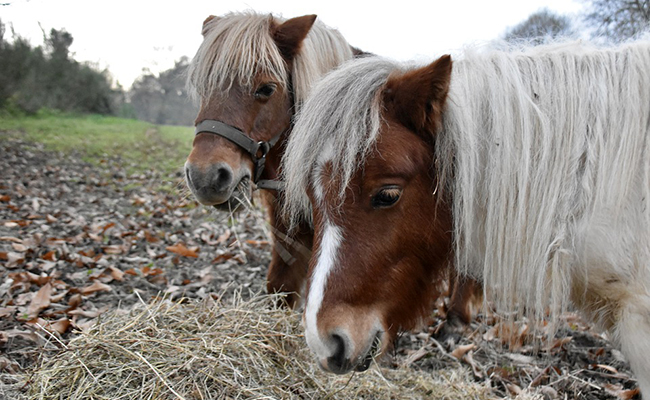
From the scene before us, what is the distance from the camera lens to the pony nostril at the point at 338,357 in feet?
5.46

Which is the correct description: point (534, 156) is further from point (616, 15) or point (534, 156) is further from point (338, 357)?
point (616, 15)

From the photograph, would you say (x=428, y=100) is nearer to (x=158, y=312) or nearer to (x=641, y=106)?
(x=641, y=106)

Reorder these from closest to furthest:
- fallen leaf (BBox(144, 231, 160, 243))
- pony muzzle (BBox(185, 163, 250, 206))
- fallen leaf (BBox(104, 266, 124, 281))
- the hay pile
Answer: the hay pile
pony muzzle (BBox(185, 163, 250, 206))
fallen leaf (BBox(104, 266, 124, 281))
fallen leaf (BBox(144, 231, 160, 243))

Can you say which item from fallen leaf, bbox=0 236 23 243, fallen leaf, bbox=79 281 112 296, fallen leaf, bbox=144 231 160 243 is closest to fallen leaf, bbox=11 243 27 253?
fallen leaf, bbox=0 236 23 243

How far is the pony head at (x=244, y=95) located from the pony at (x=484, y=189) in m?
1.01

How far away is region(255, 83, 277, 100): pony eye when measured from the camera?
117 inches

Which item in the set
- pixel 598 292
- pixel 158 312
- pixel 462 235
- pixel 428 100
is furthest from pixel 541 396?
pixel 158 312

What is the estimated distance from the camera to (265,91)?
299 cm

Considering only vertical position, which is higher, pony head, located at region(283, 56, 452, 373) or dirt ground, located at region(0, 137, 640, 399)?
pony head, located at region(283, 56, 452, 373)

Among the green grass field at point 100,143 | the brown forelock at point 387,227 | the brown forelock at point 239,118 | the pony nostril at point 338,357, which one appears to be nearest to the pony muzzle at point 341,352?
the pony nostril at point 338,357

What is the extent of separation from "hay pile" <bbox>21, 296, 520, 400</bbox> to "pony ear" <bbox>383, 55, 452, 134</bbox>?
1.28m

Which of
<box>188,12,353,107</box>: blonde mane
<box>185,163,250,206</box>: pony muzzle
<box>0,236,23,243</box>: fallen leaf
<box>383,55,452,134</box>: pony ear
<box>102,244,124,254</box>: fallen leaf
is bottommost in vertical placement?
<box>102,244,124,254</box>: fallen leaf

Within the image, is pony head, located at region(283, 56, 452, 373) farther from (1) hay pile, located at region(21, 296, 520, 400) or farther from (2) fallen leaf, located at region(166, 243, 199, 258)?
(2) fallen leaf, located at region(166, 243, 199, 258)

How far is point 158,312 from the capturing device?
8.21 ft
